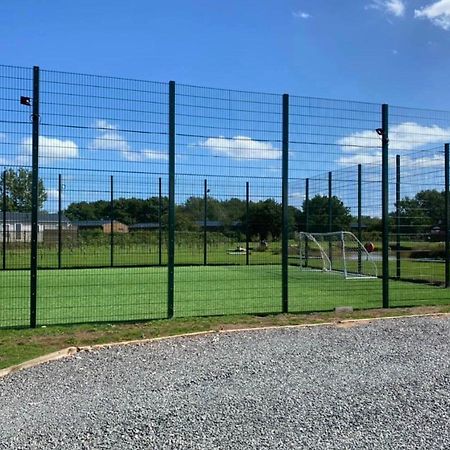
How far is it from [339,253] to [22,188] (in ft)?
43.2

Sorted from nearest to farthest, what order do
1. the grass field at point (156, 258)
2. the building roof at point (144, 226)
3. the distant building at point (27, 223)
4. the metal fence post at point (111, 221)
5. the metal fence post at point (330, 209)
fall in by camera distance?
the metal fence post at point (111, 221)
the distant building at point (27, 223)
the building roof at point (144, 226)
the grass field at point (156, 258)
the metal fence post at point (330, 209)

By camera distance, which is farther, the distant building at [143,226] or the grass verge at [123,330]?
the distant building at [143,226]

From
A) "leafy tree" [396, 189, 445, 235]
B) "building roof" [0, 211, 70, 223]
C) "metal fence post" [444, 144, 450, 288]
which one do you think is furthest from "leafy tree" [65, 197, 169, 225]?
"metal fence post" [444, 144, 450, 288]

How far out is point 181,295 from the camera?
37.9 ft

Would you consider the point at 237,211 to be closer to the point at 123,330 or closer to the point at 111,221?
the point at 111,221

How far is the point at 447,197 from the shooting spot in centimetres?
1366

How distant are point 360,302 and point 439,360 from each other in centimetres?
489

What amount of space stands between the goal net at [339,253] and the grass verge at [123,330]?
25.7ft

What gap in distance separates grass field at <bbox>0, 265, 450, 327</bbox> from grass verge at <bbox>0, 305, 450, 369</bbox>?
0.65 m

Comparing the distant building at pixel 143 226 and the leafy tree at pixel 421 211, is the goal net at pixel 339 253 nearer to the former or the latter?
the leafy tree at pixel 421 211

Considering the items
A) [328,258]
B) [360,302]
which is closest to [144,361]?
[360,302]

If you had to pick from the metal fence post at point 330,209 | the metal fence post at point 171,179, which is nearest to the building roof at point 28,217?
the metal fence post at point 171,179

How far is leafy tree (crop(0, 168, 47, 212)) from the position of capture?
7913 mm

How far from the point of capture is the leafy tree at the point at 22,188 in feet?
26.0
